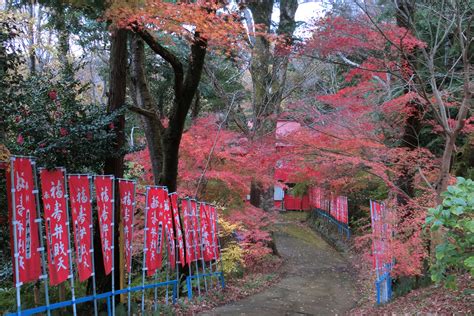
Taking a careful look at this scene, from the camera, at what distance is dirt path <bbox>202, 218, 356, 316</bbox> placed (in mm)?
9642

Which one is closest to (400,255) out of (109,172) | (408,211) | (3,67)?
(408,211)

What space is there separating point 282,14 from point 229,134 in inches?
206

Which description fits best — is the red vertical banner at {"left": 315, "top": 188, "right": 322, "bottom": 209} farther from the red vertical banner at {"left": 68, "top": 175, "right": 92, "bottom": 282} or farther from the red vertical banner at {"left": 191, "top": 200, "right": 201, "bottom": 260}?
the red vertical banner at {"left": 68, "top": 175, "right": 92, "bottom": 282}

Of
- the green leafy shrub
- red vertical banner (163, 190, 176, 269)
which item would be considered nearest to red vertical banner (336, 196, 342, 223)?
red vertical banner (163, 190, 176, 269)

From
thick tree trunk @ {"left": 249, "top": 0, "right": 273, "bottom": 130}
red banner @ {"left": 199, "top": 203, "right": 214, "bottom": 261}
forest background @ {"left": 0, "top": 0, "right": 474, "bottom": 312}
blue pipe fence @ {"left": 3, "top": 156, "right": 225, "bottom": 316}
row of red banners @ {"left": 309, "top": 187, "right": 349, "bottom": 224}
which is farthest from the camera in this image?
row of red banners @ {"left": 309, "top": 187, "right": 349, "bottom": 224}

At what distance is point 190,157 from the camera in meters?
12.3

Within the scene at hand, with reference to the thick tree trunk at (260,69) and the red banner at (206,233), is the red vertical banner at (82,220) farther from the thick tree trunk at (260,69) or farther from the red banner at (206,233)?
the thick tree trunk at (260,69)

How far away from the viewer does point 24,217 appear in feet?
15.0

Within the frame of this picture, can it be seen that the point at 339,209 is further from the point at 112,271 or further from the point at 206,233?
the point at 112,271

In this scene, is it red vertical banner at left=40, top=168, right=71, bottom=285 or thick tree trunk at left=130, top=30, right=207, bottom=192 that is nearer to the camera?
red vertical banner at left=40, top=168, right=71, bottom=285

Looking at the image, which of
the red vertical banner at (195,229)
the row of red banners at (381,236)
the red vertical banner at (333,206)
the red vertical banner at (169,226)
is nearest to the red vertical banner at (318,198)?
the red vertical banner at (333,206)

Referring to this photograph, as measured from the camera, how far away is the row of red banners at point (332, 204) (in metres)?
21.1

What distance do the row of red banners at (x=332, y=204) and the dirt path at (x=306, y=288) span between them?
1721 mm

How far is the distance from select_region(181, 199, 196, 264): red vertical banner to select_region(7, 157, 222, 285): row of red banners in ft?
1.76
